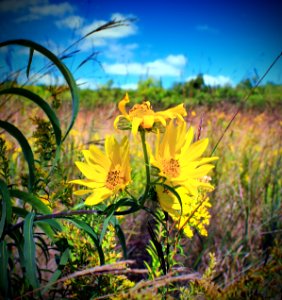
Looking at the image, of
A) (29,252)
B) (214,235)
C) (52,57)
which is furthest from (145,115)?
(214,235)

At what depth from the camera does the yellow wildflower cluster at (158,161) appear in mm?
530

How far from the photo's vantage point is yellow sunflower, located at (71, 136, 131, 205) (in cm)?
57

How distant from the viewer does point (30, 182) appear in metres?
0.67

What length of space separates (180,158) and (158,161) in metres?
0.06

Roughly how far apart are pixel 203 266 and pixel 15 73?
3.84 ft

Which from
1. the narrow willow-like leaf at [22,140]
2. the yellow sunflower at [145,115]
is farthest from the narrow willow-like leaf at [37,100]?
the yellow sunflower at [145,115]

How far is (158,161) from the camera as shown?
0.57m

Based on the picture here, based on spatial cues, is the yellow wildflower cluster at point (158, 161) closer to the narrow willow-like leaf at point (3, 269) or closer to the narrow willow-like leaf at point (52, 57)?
the narrow willow-like leaf at point (52, 57)

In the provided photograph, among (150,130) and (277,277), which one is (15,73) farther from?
(277,277)

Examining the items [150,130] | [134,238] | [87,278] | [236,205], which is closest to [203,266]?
[134,238]

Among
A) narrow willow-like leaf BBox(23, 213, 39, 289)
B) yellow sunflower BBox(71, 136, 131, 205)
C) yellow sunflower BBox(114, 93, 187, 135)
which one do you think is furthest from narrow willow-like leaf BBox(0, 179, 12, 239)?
yellow sunflower BBox(114, 93, 187, 135)

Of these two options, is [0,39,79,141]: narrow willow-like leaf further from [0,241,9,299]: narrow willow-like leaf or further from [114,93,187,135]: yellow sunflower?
[0,241,9,299]: narrow willow-like leaf

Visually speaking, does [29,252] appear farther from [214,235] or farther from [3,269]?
[214,235]

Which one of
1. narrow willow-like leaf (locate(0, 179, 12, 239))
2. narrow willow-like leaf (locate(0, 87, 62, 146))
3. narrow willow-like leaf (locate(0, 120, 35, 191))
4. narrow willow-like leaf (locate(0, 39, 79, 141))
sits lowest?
narrow willow-like leaf (locate(0, 179, 12, 239))
